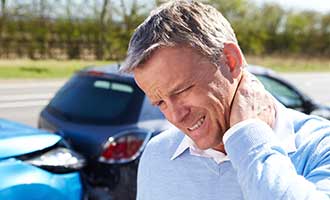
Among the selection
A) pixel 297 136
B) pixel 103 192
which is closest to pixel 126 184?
pixel 103 192

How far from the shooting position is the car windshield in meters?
3.91

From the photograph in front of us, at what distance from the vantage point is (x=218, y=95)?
130 centimetres

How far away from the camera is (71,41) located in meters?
25.0

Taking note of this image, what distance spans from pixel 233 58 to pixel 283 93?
4.24m

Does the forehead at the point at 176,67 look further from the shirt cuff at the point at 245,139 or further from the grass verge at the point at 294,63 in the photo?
the grass verge at the point at 294,63

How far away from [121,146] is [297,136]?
2.46 metres

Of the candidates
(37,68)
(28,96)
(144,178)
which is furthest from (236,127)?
(37,68)

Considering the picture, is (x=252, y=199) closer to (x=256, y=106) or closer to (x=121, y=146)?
(x=256, y=106)

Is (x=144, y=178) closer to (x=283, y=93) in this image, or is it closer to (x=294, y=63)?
(x=283, y=93)

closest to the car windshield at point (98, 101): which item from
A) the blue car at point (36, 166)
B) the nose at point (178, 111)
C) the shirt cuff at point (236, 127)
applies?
the blue car at point (36, 166)

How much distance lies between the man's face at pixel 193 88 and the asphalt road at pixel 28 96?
27.0 feet

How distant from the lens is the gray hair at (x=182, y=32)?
4.20ft

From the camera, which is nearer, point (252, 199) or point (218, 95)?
point (252, 199)

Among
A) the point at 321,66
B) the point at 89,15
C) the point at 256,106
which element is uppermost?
the point at 256,106
